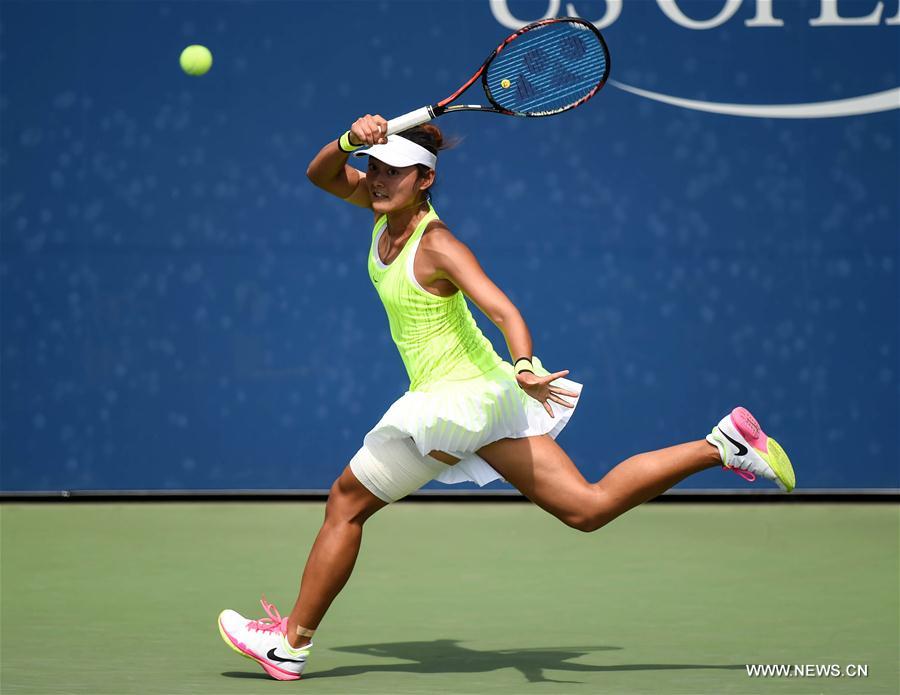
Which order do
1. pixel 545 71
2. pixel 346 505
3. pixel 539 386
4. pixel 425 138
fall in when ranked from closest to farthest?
pixel 539 386 → pixel 346 505 → pixel 425 138 → pixel 545 71

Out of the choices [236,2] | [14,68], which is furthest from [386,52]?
[14,68]

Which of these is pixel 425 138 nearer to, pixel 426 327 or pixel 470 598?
pixel 426 327

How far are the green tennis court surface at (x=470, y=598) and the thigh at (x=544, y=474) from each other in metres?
0.47

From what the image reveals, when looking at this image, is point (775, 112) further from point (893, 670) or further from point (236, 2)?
point (893, 670)

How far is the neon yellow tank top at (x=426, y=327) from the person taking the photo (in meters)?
4.28

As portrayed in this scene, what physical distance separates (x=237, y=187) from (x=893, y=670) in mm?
4425

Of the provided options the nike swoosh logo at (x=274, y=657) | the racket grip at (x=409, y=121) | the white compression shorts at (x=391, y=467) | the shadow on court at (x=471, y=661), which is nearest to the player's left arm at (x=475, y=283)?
the racket grip at (x=409, y=121)

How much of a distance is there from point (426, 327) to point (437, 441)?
342 millimetres

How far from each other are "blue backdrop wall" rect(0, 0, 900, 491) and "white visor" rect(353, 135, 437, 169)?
3.21 meters

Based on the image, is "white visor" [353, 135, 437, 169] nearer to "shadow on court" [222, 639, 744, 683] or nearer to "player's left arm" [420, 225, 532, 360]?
"player's left arm" [420, 225, 532, 360]

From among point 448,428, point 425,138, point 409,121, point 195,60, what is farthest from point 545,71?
point 195,60

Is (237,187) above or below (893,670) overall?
above

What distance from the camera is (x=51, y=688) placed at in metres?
3.99

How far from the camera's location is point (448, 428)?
415 cm
